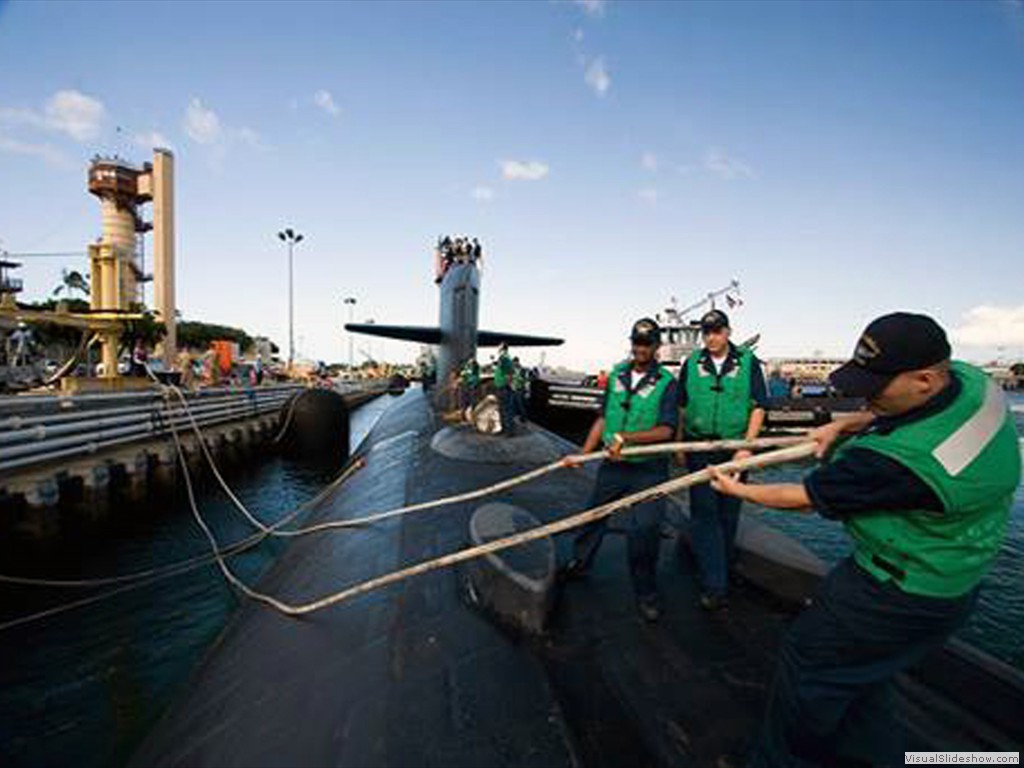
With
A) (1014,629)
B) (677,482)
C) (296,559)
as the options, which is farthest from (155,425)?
(1014,629)

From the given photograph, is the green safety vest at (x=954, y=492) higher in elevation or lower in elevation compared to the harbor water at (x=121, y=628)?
higher

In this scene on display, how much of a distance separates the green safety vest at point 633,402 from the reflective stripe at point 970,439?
2070 millimetres

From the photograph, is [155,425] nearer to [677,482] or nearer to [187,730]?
[187,730]

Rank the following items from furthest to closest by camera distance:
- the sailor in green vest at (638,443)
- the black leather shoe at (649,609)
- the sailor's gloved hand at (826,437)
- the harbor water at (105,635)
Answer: the harbor water at (105,635), the sailor in green vest at (638,443), the black leather shoe at (649,609), the sailor's gloved hand at (826,437)

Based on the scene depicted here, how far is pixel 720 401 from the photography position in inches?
157

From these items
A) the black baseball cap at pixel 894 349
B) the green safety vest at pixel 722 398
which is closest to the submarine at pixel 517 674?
the green safety vest at pixel 722 398

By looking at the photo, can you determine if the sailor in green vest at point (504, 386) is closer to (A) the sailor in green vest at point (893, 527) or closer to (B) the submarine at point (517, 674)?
(B) the submarine at point (517, 674)

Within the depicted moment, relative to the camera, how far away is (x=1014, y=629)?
265 inches

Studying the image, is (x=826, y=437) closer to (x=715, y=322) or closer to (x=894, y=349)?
(x=894, y=349)

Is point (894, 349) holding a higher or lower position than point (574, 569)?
higher

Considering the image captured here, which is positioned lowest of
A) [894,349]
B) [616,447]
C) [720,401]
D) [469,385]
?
[469,385]

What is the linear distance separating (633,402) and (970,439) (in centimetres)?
224

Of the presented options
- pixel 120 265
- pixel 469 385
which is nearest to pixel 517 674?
pixel 469 385

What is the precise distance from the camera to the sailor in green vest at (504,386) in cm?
886
